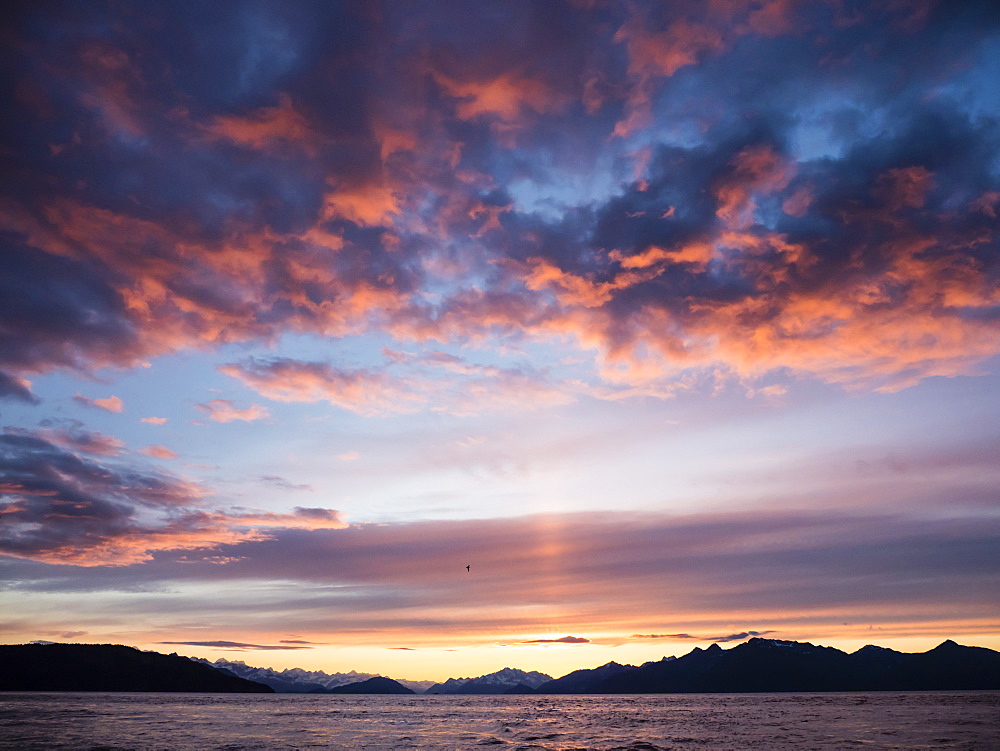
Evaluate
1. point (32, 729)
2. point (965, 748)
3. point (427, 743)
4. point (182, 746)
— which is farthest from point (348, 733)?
point (965, 748)

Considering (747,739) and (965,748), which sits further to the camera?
(747,739)

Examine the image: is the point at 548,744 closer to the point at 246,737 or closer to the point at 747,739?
the point at 747,739

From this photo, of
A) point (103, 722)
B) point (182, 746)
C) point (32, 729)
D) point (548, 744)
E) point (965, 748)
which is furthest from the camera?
point (103, 722)

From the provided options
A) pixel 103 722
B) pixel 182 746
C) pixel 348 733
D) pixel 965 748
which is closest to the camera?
pixel 965 748

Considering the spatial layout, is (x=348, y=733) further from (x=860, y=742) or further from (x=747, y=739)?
(x=860, y=742)

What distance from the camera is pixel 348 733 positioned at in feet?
342

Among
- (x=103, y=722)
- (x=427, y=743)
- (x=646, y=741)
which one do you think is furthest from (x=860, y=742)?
(x=103, y=722)

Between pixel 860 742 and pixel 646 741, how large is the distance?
2631cm

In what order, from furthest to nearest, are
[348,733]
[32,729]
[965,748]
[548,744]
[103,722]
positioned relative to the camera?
[103,722] < [348,733] < [32,729] < [548,744] < [965,748]

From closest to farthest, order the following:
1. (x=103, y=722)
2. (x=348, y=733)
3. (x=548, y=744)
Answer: (x=548, y=744)
(x=348, y=733)
(x=103, y=722)

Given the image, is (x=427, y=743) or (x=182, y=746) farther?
(x=427, y=743)

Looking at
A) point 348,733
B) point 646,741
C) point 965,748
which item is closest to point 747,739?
point 646,741

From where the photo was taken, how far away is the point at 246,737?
296ft

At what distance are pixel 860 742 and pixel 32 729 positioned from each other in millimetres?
114644
